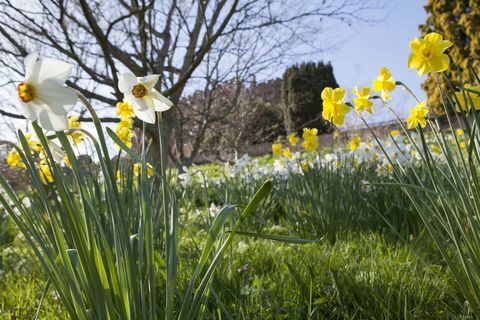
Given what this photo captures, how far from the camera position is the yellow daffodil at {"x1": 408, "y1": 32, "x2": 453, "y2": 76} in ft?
4.51

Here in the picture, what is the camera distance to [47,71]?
0.83 m

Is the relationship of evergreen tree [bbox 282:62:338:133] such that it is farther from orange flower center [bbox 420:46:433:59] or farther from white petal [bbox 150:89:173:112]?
white petal [bbox 150:89:173:112]

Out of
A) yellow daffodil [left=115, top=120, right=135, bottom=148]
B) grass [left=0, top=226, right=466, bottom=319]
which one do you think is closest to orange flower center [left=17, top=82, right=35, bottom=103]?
grass [left=0, top=226, right=466, bottom=319]

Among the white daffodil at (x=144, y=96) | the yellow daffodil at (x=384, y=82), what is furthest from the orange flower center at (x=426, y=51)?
the white daffodil at (x=144, y=96)

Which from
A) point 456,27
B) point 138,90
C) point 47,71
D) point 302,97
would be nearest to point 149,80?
point 138,90

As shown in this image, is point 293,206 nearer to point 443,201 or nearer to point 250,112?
point 443,201

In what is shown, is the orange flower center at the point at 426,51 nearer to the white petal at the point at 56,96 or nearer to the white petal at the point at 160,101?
the white petal at the point at 160,101

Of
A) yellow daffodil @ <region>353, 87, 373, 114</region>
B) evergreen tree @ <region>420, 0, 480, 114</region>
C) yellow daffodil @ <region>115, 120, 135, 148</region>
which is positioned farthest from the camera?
evergreen tree @ <region>420, 0, 480, 114</region>

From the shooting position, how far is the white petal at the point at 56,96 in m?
0.82

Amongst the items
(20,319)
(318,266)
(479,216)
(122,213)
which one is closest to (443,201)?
(479,216)

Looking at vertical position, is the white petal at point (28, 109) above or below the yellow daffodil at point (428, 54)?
below

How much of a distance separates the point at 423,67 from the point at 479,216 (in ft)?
1.66

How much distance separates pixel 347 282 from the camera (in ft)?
5.39

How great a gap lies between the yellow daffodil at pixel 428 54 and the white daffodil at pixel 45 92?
1.09m
